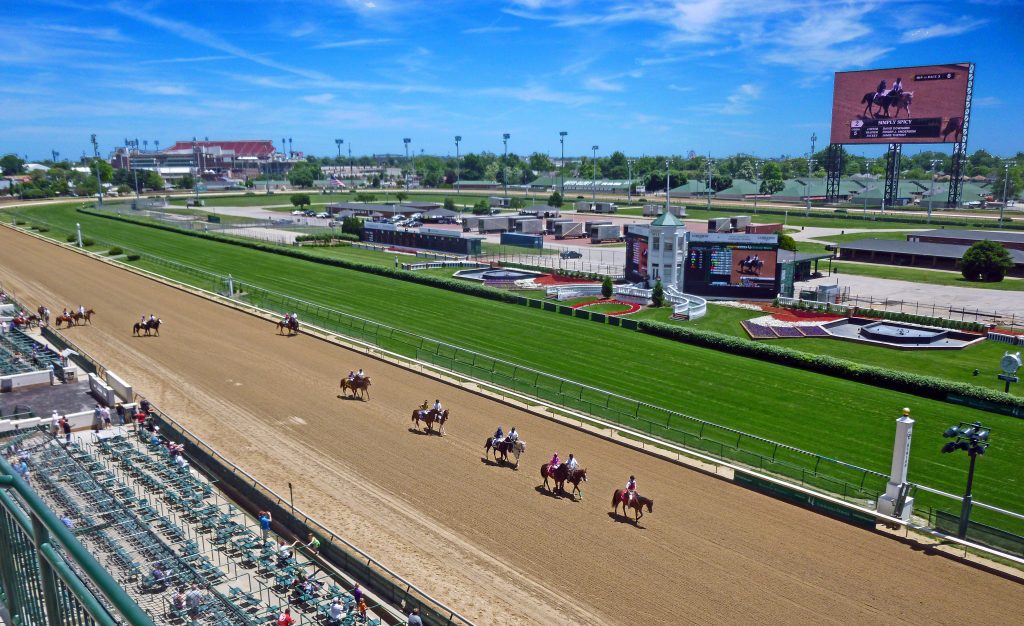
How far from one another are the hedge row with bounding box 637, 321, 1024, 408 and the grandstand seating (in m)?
24.3

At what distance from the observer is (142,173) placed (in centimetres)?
17762

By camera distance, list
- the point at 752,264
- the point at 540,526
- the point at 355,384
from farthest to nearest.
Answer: the point at 752,264 < the point at 355,384 < the point at 540,526

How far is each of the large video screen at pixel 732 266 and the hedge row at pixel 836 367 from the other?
12.1m

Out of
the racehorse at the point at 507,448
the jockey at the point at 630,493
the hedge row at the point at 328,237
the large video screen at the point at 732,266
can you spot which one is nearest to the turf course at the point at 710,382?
the racehorse at the point at 507,448

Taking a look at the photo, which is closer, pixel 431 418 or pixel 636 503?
pixel 636 503

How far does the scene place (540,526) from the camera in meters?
18.1

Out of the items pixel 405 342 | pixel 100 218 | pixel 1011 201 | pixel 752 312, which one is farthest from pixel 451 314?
pixel 1011 201

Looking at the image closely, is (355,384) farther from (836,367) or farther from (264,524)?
(836,367)

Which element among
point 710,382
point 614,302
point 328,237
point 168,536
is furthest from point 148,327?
point 328,237

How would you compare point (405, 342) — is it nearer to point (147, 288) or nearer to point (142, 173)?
point (147, 288)

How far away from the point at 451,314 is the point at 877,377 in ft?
75.3

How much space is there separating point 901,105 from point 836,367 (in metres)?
78.8

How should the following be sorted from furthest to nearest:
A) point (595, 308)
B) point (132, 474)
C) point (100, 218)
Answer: point (100, 218), point (595, 308), point (132, 474)

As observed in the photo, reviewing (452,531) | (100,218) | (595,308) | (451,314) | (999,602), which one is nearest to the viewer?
(999,602)
